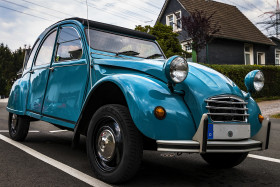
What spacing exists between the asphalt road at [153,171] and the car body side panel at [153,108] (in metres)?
0.68

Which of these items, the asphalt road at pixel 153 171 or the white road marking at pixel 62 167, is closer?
the white road marking at pixel 62 167

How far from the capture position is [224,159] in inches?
151

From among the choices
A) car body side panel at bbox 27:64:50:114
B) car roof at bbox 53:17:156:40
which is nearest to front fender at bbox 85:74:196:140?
car roof at bbox 53:17:156:40

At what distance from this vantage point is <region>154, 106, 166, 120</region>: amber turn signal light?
9.06 feet

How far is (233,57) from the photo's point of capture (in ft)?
80.4

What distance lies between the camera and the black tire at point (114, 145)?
111 inches

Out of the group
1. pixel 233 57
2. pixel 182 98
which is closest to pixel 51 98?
pixel 182 98

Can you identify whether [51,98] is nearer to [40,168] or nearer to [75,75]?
[75,75]

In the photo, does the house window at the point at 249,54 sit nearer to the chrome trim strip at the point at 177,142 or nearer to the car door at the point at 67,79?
the car door at the point at 67,79

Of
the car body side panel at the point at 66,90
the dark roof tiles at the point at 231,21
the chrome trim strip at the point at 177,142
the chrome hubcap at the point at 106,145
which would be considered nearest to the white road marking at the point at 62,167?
the chrome hubcap at the point at 106,145

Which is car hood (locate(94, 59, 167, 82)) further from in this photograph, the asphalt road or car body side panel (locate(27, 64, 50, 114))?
car body side panel (locate(27, 64, 50, 114))

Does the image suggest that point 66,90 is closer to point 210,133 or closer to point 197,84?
point 197,84

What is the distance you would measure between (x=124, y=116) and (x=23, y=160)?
1.99 meters

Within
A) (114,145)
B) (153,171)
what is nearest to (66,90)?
(114,145)
